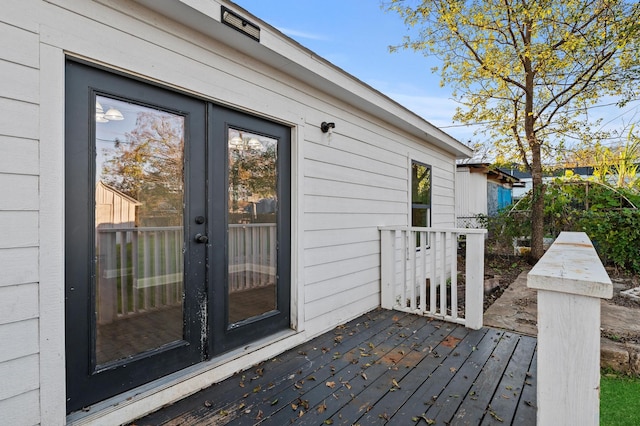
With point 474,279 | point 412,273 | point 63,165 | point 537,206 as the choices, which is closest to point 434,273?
point 474,279

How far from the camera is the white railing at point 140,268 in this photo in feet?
5.96

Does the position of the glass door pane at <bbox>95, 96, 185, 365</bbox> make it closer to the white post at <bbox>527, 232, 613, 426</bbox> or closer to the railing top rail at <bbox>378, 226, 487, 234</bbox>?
the white post at <bbox>527, 232, 613, 426</bbox>

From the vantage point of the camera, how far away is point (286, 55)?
2.46 metres

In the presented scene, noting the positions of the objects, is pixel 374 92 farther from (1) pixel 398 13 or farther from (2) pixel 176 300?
(1) pixel 398 13

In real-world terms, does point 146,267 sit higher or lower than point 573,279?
lower

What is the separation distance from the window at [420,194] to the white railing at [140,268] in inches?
127

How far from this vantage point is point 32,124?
4.96 feet

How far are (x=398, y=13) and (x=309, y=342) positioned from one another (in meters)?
6.20

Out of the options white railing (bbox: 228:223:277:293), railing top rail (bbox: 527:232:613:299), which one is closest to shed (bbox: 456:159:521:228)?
white railing (bbox: 228:223:277:293)

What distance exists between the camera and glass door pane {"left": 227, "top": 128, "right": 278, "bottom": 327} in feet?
7.98

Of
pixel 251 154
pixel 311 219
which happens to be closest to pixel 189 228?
pixel 251 154

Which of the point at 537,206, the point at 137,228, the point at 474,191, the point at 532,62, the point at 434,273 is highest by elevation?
the point at 532,62

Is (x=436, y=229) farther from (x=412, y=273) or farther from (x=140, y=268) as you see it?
(x=140, y=268)

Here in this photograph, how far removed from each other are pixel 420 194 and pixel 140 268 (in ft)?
13.6
